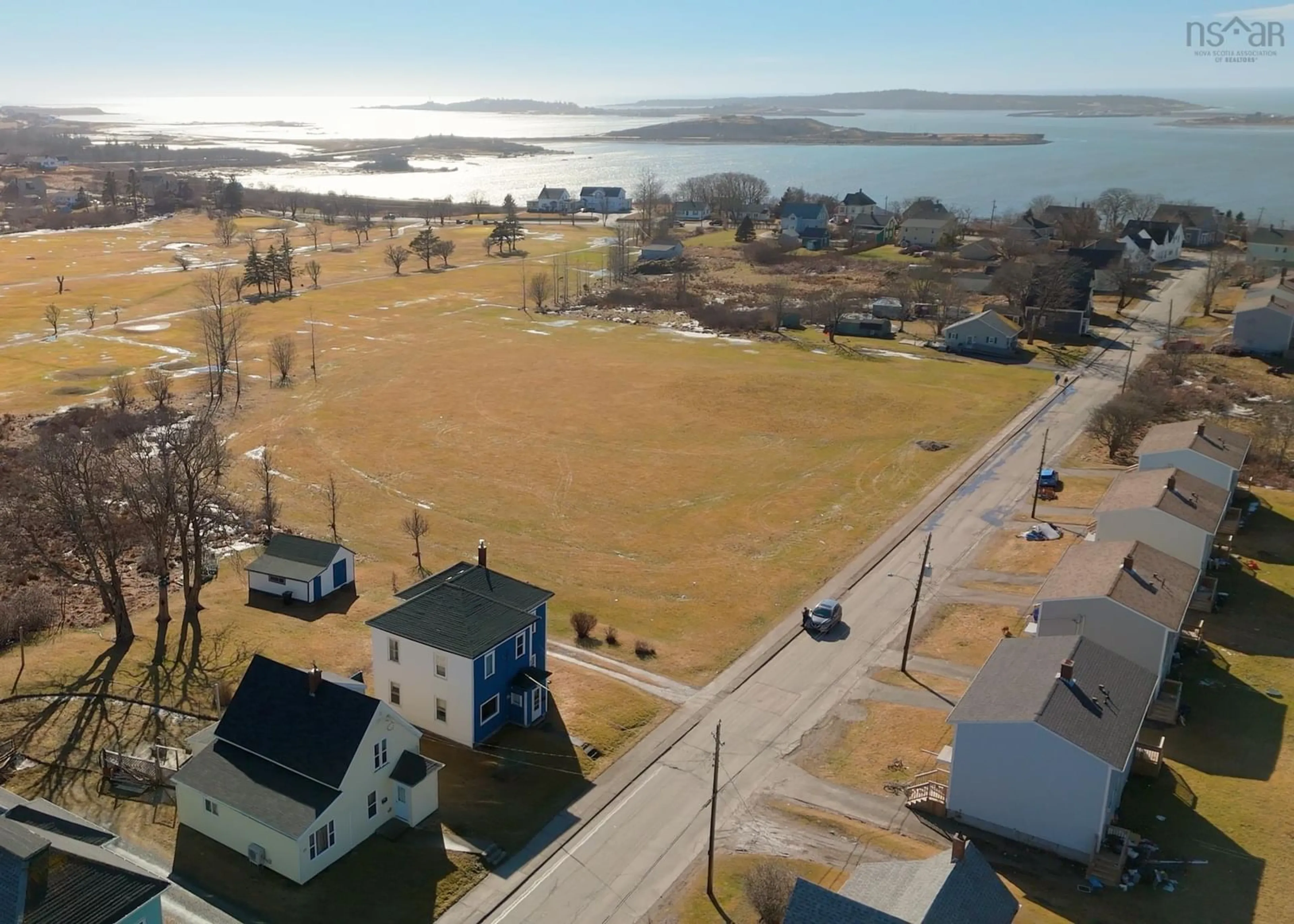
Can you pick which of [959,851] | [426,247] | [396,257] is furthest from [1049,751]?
[426,247]

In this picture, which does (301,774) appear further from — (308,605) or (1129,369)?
(1129,369)

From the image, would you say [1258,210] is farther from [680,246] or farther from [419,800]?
[419,800]

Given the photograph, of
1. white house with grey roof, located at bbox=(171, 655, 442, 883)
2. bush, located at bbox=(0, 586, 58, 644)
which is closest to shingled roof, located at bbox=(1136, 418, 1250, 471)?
white house with grey roof, located at bbox=(171, 655, 442, 883)

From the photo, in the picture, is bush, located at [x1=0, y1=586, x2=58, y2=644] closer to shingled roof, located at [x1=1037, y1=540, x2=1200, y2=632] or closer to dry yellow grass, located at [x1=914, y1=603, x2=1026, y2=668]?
dry yellow grass, located at [x1=914, y1=603, x2=1026, y2=668]

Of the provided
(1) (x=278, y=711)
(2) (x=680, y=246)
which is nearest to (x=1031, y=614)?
(1) (x=278, y=711)

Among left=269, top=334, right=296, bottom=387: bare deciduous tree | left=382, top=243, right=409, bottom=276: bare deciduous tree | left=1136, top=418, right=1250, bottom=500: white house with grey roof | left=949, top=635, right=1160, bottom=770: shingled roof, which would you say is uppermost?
left=382, top=243, right=409, bottom=276: bare deciduous tree
